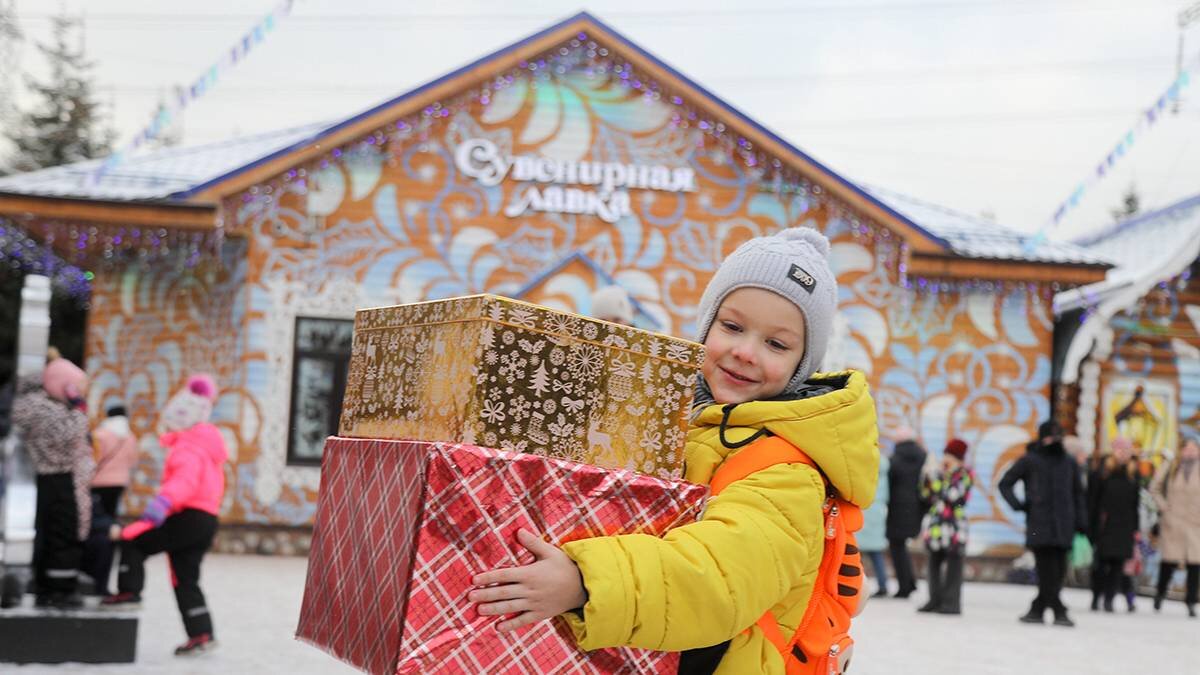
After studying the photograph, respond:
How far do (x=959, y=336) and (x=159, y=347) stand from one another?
1000 cm

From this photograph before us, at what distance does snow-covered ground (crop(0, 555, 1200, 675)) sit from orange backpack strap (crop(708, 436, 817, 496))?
6.49m

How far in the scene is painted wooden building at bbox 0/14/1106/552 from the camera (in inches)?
684

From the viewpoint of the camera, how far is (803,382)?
2.65 meters

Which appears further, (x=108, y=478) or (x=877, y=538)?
(x=877, y=538)

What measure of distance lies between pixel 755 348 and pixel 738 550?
1.45ft

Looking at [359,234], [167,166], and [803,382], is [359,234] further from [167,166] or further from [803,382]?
[803,382]

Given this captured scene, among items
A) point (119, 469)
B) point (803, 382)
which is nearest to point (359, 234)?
point (119, 469)

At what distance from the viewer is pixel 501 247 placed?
1798 centimetres

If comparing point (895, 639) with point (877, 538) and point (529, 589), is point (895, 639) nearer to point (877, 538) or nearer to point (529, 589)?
point (877, 538)

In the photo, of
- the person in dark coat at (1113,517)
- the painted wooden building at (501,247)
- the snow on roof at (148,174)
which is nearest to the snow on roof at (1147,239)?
the painted wooden building at (501,247)

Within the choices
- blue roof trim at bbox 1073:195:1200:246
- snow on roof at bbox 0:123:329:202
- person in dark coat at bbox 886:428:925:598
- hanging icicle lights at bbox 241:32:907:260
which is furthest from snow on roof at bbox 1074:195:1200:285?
snow on roof at bbox 0:123:329:202

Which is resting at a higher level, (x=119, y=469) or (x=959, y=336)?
(x=959, y=336)

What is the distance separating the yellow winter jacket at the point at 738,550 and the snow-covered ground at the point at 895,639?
6.46 meters

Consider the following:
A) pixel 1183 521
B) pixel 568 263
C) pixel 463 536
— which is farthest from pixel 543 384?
pixel 568 263
